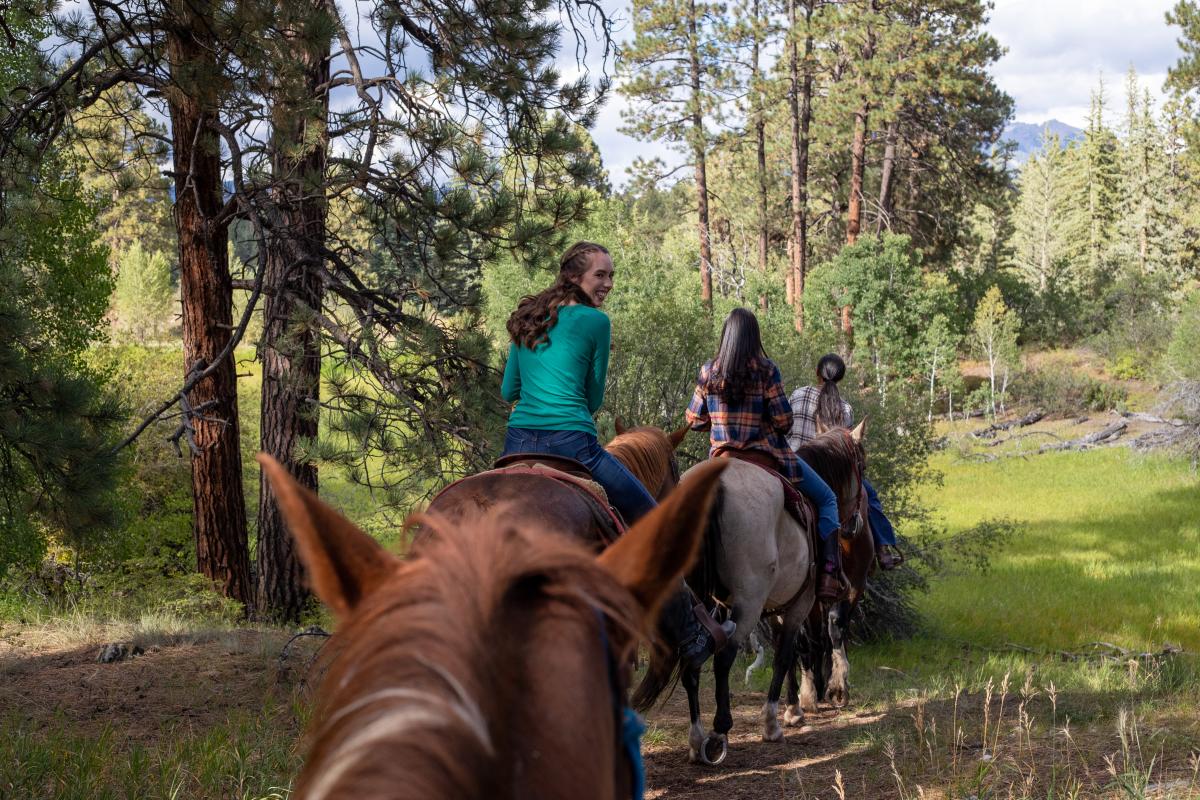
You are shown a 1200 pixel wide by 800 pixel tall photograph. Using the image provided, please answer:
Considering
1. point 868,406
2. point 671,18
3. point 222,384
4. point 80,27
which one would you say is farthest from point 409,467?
point 671,18

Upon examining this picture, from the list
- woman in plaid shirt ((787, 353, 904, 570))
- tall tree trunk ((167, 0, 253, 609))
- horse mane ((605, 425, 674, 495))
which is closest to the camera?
horse mane ((605, 425, 674, 495))

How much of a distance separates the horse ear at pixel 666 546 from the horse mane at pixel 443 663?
0.07m

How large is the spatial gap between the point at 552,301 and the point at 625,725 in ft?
9.84

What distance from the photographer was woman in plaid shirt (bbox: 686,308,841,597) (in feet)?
21.2

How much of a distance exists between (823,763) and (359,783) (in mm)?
5749

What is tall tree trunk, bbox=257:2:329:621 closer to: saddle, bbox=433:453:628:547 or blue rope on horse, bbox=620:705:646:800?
saddle, bbox=433:453:628:547

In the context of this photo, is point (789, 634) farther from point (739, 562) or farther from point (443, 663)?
point (443, 663)

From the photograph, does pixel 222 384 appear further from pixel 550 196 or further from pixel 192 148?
pixel 550 196

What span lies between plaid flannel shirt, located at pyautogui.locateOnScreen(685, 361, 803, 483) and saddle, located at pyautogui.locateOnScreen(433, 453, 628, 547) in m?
2.46

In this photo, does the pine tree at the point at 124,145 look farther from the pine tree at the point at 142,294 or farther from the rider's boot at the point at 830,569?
the pine tree at the point at 142,294

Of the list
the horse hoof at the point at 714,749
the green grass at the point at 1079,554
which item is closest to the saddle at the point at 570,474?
the horse hoof at the point at 714,749

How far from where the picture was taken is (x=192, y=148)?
27.2 ft

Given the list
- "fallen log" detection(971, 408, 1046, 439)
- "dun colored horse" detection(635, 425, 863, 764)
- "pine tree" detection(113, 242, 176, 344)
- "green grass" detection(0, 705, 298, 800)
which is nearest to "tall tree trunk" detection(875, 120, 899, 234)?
"fallen log" detection(971, 408, 1046, 439)

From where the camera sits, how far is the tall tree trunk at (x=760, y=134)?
3000cm
